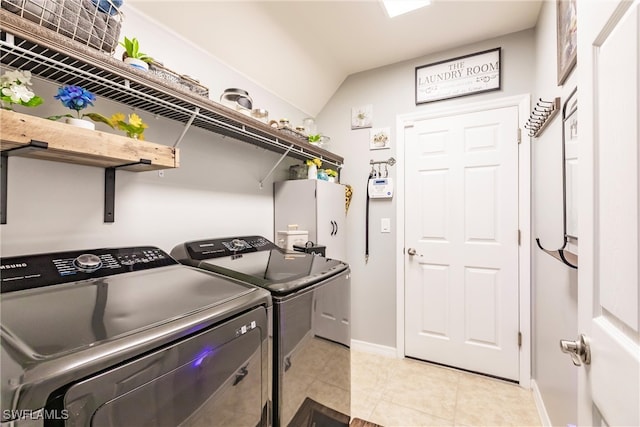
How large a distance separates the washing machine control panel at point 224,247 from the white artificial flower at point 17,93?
826mm

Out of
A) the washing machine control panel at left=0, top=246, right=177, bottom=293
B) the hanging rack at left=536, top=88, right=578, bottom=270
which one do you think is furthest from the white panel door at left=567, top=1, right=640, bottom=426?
the washing machine control panel at left=0, top=246, right=177, bottom=293

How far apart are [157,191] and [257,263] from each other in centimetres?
63

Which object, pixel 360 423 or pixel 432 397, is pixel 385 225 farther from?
pixel 360 423

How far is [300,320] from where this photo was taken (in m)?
1.17

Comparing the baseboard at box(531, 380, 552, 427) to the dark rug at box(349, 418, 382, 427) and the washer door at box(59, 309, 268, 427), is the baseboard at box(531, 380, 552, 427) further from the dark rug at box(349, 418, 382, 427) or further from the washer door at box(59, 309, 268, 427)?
the washer door at box(59, 309, 268, 427)

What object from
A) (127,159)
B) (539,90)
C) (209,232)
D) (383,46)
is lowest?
(209,232)

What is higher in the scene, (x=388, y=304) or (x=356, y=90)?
(x=356, y=90)

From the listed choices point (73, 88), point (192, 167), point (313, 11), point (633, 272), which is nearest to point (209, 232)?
point (192, 167)

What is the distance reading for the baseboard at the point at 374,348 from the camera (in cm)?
261

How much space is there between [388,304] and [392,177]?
45.4 inches

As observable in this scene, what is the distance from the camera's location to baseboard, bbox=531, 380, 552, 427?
1.72 meters

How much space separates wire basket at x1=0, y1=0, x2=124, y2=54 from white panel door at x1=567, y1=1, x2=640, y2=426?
1430 millimetres

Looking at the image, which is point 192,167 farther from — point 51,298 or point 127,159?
point 51,298

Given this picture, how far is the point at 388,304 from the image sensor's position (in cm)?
263
